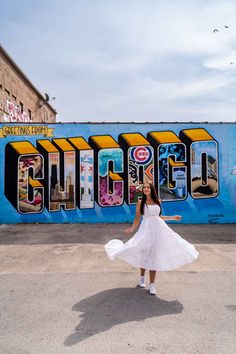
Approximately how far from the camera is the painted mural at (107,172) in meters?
15.1

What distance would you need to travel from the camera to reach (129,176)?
15.2 meters

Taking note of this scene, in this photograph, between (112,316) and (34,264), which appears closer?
(112,316)

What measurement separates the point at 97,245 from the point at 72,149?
6033 millimetres

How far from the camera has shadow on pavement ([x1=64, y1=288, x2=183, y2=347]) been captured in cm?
445

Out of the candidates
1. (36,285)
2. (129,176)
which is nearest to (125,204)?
(129,176)

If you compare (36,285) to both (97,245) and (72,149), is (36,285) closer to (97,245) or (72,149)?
(97,245)

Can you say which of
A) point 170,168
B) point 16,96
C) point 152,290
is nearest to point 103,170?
point 170,168

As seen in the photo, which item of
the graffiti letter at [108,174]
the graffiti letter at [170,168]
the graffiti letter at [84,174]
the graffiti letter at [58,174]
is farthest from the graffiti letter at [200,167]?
the graffiti letter at [58,174]

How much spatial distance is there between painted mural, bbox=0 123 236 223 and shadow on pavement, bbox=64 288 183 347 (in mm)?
9182

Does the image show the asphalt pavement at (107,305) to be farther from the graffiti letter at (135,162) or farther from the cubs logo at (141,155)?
the cubs logo at (141,155)

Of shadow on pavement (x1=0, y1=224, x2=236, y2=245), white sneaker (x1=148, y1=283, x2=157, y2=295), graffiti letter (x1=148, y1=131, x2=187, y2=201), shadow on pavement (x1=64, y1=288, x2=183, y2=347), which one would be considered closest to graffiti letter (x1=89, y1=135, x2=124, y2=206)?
shadow on pavement (x1=0, y1=224, x2=236, y2=245)

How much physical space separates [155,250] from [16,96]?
20.8 metres

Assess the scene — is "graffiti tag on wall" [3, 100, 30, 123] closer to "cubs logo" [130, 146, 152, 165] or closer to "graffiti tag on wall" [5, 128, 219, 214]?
"graffiti tag on wall" [5, 128, 219, 214]

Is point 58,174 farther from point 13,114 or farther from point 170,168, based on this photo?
point 13,114
